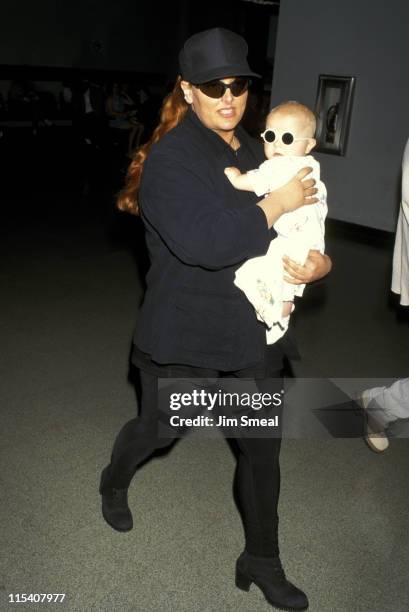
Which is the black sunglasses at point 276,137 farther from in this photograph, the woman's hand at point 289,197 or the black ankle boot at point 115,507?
the black ankle boot at point 115,507

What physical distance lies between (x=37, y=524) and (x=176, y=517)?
1.86 feet

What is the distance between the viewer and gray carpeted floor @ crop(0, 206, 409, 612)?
233 cm

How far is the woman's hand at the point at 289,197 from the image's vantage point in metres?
1.84

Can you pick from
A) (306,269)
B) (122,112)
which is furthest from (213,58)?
(122,112)

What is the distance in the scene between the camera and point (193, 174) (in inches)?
72.2

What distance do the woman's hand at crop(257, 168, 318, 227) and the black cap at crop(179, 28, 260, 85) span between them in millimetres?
327

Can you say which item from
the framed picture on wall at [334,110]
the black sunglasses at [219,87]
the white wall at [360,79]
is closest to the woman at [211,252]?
the black sunglasses at [219,87]

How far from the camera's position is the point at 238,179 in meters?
1.93

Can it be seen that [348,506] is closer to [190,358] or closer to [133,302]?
[190,358]

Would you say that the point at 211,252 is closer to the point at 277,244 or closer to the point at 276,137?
the point at 277,244

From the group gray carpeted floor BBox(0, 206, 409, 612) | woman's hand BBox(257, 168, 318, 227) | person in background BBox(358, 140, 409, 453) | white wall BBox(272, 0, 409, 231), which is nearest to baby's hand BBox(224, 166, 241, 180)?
woman's hand BBox(257, 168, 318, 227)

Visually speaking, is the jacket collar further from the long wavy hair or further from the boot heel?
the boot heel

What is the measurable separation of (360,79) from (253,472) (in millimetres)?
6456

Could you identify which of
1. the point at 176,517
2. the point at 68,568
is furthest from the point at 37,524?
the point at 176,517
